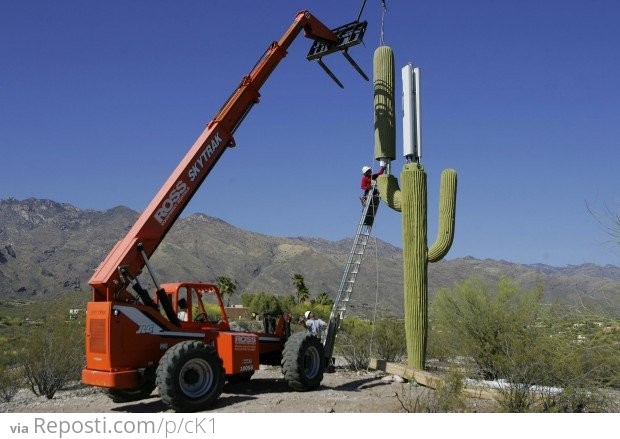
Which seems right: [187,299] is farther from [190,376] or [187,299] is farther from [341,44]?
[341,44]

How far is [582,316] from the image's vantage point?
28.2 ft

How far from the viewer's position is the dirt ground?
31.8ft

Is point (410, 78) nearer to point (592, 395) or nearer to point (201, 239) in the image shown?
point (592, 395)

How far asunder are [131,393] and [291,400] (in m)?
2.88

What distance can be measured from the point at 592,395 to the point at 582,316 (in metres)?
1.16

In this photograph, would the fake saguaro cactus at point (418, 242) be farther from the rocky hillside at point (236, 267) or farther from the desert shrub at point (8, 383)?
the rocky hillside at point (236, 267)

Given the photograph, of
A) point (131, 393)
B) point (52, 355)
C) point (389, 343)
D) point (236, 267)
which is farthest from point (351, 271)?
point (236, 267)

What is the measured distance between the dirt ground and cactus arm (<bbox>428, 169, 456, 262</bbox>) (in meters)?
2.76

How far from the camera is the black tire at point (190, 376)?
380 inches

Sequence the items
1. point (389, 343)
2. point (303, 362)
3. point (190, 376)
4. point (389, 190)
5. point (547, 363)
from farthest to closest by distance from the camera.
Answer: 1. point (389, 343)
2. point (389, 190)
3. point (303, 362)
4. point (190, 376)
5. point (547, 363)

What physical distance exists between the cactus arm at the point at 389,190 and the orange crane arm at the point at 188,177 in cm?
322

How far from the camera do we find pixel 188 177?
11.3 meters

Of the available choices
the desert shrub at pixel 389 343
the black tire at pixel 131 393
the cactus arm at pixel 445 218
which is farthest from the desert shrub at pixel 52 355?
the cactus arm at pixel 445 218

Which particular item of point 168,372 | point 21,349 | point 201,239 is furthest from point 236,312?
point 201,239
